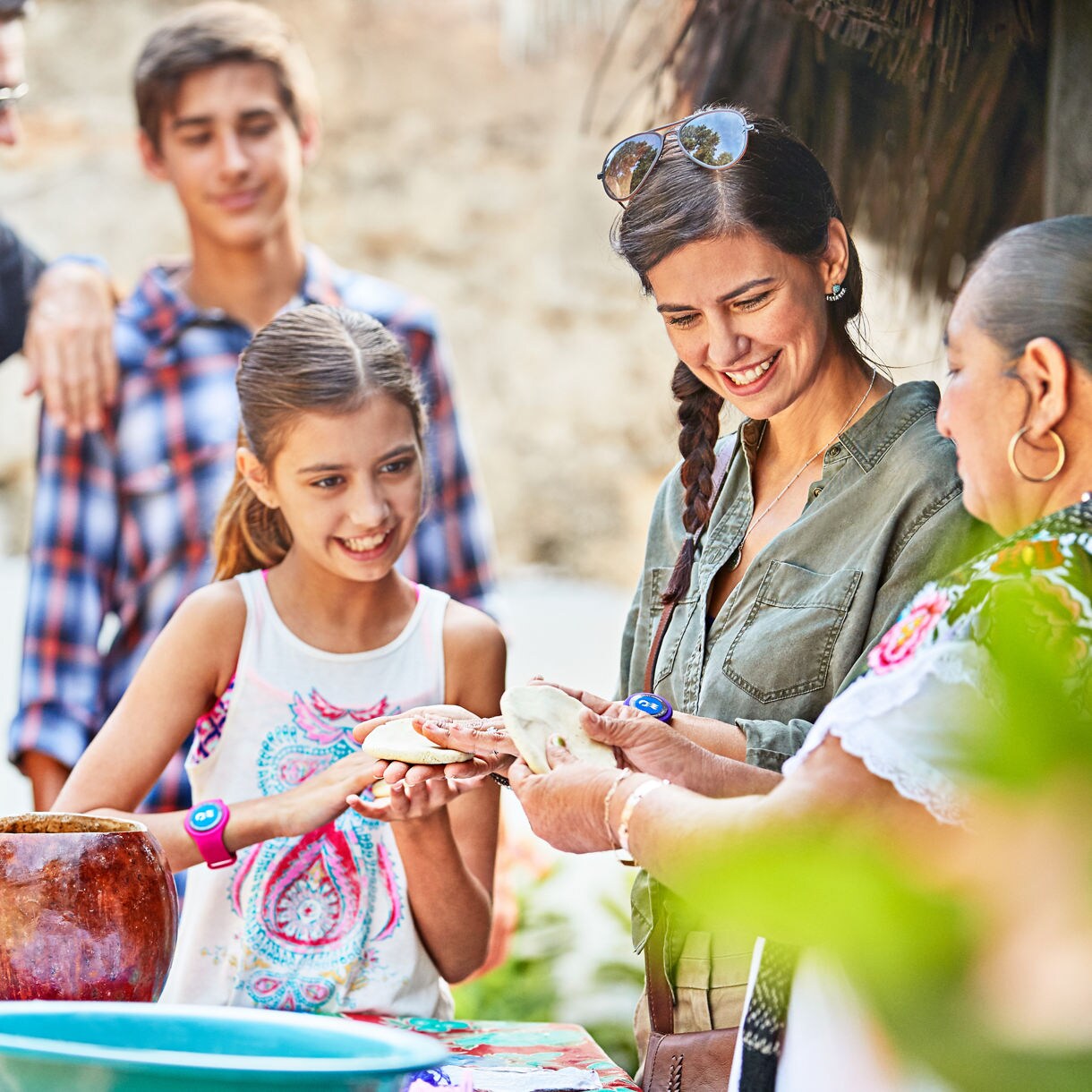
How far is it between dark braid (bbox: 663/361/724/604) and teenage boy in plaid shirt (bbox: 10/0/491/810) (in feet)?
3.78

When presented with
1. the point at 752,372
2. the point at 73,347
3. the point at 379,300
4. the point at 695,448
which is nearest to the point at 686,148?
the point at 752,372

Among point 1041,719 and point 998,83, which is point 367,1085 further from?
point 998,83

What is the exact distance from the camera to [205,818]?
2.15 metres

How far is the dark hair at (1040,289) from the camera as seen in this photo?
4.63 ft

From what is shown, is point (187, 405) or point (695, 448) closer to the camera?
point (695, 448)

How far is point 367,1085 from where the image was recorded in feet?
4.03

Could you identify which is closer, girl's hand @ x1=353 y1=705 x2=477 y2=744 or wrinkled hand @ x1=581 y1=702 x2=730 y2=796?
wrinkled hand @ x1=581 y1=702 x2=730 y2=796

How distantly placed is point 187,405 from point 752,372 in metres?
1.70

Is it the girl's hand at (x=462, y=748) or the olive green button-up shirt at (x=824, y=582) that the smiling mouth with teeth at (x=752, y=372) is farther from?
the girl's hand at (x=462, y=748)

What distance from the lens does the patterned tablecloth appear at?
2004 millimetres

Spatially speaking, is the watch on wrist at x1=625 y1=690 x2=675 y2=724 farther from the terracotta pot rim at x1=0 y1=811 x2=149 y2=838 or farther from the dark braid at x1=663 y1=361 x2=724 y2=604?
the terracotta pot rim at x1=0 y1=811 x2=149 y2=838

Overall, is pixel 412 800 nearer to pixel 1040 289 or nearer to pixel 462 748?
pixel 462 748

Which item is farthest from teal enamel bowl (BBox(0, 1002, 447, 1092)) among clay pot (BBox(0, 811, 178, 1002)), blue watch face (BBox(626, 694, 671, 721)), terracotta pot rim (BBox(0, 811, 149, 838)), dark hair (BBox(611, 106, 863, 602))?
dark hair (BBox(611, 106, 863, 602))

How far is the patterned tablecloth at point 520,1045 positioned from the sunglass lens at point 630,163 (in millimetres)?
1221
